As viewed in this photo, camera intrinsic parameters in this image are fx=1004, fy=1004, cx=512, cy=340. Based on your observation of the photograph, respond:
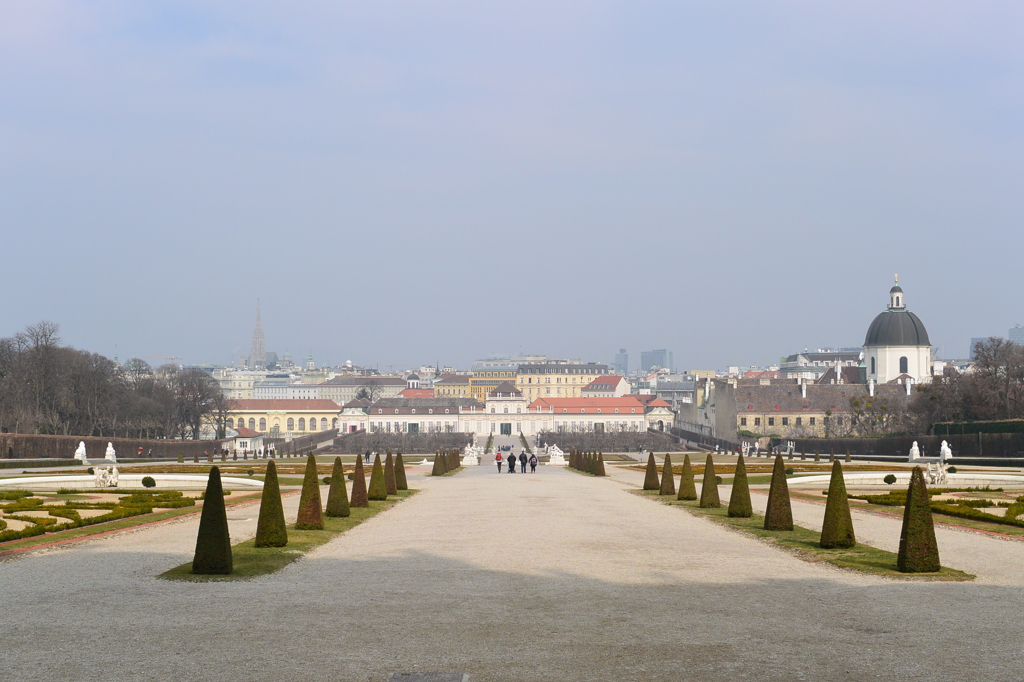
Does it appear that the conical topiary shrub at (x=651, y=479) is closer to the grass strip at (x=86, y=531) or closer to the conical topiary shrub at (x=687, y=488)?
the conical topiary shrub at (x=687, y=488)

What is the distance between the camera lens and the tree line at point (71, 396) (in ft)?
201

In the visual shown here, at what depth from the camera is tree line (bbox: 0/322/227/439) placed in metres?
61.2

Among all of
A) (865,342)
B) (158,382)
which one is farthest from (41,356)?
(865,342)

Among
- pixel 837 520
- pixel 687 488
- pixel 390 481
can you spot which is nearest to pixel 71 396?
pixel 390 481

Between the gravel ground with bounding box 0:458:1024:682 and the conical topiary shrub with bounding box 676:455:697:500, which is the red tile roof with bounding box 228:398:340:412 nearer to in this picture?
the conical topiary shrub with bounding box 676:455:697:500

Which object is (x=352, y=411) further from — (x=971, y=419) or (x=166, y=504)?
(x=166, y=504)

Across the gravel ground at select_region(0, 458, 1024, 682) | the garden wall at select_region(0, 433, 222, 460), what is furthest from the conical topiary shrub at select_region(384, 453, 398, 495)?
the garden wall at select_region(0, 433, 222, 460)

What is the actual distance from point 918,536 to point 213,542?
27.1ft

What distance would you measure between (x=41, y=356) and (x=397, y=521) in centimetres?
5204

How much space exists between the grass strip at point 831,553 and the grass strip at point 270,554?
6797 mm

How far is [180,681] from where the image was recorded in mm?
7211

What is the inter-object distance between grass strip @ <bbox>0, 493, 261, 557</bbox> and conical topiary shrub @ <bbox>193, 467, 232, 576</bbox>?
11.4 feet

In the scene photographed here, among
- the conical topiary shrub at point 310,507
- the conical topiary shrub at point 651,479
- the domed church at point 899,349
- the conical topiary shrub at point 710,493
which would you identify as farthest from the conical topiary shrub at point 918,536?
the domed church at point 899,349

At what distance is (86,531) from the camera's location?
1630 cm
